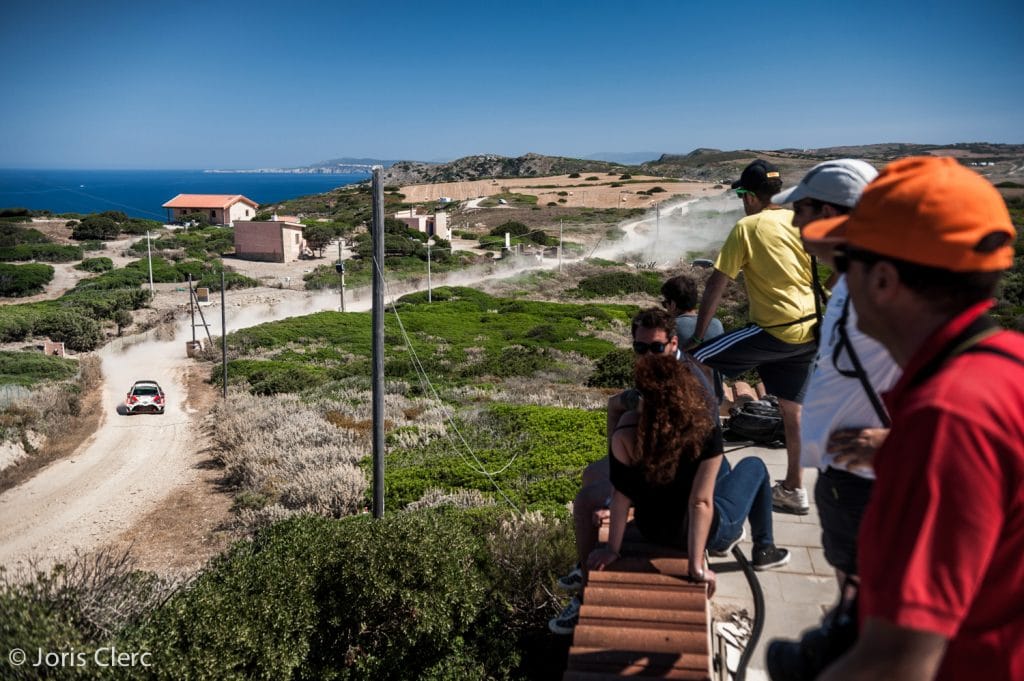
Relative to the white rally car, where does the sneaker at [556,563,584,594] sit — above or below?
above

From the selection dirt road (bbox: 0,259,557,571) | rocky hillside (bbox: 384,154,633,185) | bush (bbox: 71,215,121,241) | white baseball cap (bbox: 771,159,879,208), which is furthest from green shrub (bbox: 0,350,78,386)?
rocky hillside (bbox: 384,154,633,185)

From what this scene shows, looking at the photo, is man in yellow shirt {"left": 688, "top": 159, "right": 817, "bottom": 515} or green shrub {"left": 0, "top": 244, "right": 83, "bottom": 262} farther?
green shrub {"left": 0, "top": 244, "right": 83, "bottom": 262}

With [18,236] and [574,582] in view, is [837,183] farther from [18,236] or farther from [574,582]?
[18,236]

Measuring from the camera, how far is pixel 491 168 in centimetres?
12788

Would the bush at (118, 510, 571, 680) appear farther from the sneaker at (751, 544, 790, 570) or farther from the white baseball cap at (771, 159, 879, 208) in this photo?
the white baseball cap at (771, 159, 879, 208)

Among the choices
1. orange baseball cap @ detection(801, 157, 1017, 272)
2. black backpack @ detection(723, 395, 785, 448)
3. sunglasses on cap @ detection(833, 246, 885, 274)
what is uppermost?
orange baseball cap @ detection(801, 157, 1017, 272)

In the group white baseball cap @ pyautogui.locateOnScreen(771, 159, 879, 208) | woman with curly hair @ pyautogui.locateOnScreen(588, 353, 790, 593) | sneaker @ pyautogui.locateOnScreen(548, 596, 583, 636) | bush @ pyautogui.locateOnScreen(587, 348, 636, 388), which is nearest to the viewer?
white baseball cap @ pyautogui.locateOnScreen(771, 159, 879, 208)

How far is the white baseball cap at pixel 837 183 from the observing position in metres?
2.85

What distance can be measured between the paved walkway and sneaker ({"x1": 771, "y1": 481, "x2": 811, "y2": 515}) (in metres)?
0.07

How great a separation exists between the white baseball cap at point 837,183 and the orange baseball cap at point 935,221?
65.1 inches

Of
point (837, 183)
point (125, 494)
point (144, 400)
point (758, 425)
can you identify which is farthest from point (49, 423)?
point (837, 183)

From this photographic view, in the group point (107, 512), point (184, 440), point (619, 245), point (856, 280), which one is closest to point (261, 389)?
point (184, 440)

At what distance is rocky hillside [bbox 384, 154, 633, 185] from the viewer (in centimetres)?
12288

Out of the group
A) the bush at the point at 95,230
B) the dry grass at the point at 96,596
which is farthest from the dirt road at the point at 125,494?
the bush at the point at 95,230
